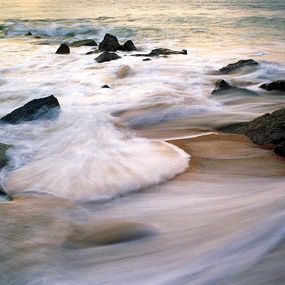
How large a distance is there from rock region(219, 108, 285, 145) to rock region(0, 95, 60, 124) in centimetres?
333

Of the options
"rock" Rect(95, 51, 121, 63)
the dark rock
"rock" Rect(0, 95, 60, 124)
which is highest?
the dark rock

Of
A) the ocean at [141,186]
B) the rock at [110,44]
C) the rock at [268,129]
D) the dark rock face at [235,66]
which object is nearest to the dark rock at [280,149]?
the ocean at [141,186]

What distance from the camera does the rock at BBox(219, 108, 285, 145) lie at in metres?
5.67

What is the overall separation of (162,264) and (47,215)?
1.29 metres

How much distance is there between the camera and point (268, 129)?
5.84 metres

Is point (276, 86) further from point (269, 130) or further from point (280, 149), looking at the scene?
point (280, 149)

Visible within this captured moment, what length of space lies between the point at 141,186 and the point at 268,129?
2.12 m

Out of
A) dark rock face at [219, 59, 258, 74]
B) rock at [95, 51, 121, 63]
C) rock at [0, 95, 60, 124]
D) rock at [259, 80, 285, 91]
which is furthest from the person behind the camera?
rock at [95, 51, 121, 63]

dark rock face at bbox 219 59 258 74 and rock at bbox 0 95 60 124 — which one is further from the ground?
rock at bbox 0 95 60 124

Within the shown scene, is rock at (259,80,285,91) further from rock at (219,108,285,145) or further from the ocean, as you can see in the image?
rock at (219,108,285,145)

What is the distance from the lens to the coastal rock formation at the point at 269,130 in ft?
18.5

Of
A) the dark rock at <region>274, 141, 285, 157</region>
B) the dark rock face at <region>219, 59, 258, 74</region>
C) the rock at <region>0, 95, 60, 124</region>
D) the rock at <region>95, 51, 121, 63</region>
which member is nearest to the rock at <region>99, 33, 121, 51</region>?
the rock at <region>95, 51, 121, 63</region>

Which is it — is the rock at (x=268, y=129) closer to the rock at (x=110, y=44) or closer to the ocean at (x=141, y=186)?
the ocean at (x=141, y=186)

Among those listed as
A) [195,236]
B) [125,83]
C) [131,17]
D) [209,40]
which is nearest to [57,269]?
[195,236]
